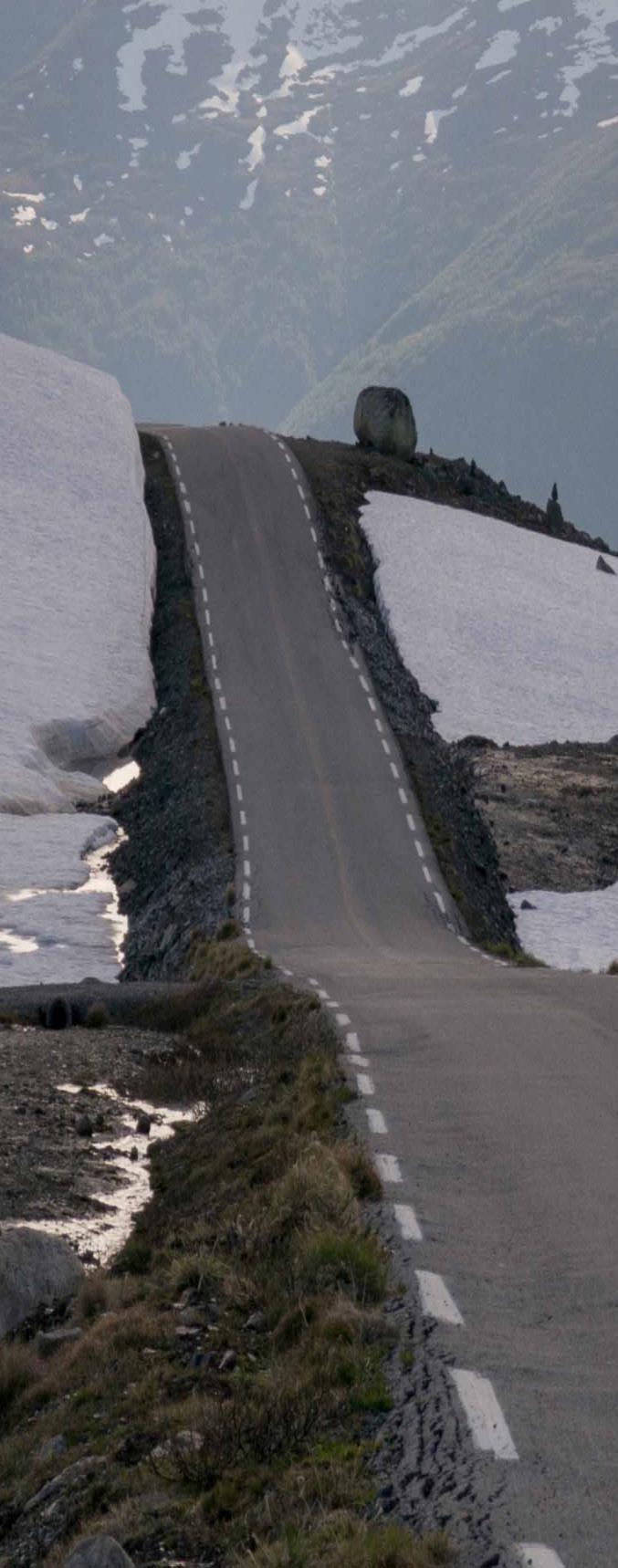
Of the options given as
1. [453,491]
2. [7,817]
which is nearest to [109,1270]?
[7,817]

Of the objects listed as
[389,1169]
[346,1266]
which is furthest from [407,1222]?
[389,1169]

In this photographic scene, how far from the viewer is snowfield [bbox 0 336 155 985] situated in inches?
1759

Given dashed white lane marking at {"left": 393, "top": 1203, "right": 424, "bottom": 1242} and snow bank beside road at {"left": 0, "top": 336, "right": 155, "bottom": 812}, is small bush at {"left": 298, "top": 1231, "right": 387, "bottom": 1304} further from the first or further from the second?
snow bank beside road at {"left": 0, "top": 336, "right": 155, "bottom": 812}

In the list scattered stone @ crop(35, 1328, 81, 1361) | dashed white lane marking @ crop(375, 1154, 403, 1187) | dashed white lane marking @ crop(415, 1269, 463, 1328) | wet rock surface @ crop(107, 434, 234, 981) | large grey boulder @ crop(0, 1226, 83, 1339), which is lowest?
scattered stone @ crop(35, 1328, 81, 1361)

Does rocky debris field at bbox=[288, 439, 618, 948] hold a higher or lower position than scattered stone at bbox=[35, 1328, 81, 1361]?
higher

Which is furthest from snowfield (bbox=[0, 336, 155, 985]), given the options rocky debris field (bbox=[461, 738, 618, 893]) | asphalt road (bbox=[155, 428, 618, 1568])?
rocky debris field (bbox=[461, 738, 618, 893])

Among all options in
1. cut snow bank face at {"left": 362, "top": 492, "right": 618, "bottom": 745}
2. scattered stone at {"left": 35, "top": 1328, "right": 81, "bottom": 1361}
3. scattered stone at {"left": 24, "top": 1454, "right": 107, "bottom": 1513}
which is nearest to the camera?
scattered stone at {"left": 24, "top": 1454, "right": 107, "bottom": 1513}

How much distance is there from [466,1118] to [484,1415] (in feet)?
22.7

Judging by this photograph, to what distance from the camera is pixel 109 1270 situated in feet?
49.8

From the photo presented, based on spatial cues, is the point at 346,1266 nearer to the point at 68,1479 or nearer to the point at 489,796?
the point at 68,1479

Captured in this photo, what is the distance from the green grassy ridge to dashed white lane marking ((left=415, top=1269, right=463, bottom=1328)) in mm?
239

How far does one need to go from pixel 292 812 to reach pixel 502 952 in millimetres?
9879

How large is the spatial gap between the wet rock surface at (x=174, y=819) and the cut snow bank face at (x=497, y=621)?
6.63 metres

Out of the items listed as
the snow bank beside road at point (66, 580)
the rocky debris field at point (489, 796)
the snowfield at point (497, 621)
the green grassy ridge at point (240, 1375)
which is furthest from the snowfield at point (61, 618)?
the green grassy ridge at point (240, 1375)
